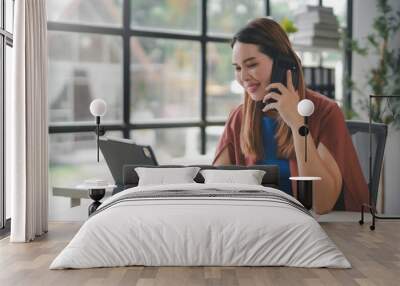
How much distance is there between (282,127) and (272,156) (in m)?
0.34

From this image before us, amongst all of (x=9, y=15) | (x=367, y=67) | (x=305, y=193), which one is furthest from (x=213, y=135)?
(x=9, y=15)

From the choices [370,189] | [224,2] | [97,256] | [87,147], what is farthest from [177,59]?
[97,256]

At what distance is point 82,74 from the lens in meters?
7.02

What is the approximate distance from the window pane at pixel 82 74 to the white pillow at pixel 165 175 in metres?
0.90

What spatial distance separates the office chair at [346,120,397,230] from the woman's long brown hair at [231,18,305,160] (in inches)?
29.6

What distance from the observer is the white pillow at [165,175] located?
252 inches

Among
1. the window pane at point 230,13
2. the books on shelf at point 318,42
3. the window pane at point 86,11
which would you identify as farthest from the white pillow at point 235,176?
the window pane at point 86,11

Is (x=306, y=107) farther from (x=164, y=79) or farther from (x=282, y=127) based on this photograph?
(x=164, y=79)

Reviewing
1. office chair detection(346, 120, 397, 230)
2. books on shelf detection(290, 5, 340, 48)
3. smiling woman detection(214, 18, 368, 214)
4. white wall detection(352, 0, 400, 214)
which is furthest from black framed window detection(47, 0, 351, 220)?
office chair detection(346, 120, 397, 230)

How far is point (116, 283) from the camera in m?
4.06

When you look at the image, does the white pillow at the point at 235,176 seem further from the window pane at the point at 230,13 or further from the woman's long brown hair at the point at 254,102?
the window pane at the point at 230,13

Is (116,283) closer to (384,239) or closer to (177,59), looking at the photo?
(384,239)

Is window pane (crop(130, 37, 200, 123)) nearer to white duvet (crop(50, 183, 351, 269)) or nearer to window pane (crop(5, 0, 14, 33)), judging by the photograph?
window pane (crop(5, 0, 14, 33))

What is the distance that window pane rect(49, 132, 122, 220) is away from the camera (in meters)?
6.95
